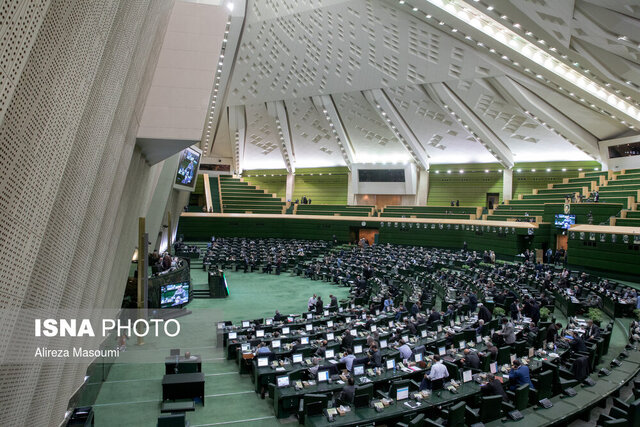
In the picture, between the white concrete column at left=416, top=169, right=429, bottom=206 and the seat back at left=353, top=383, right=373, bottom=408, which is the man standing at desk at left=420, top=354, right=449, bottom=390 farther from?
the white concrete column at left=416, top=169, right=429, bottom=206

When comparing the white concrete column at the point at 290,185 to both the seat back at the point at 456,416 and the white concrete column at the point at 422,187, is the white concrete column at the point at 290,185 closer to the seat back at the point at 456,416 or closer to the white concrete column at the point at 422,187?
the white concrete column at the point at 422,187

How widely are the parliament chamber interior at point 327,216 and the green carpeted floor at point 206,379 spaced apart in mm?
Answer: 77

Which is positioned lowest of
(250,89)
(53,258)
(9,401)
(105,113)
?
(9,401)

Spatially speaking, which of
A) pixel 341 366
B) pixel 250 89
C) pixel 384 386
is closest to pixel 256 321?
pixel 341 366

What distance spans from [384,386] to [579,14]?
13.9m

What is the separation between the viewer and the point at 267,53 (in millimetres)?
34031

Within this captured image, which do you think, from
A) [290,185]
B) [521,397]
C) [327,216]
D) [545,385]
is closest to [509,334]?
[545,385]

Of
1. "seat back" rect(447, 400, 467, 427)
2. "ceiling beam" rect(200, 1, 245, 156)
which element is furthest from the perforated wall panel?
"ceiling beam" rect(200, 1, 245, 156)

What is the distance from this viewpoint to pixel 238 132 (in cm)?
4478

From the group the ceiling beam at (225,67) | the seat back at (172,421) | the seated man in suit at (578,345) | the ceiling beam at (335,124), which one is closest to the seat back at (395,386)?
the seat back at (172,421)

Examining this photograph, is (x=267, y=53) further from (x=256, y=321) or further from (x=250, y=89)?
(x=256, y=321)

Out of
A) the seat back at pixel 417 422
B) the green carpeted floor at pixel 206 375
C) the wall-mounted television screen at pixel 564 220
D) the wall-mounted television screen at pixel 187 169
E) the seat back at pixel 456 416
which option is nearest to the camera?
the seat back at pixel 417 422

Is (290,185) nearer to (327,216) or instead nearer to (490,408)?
(327,216)

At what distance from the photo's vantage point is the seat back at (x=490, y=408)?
25.5ft
